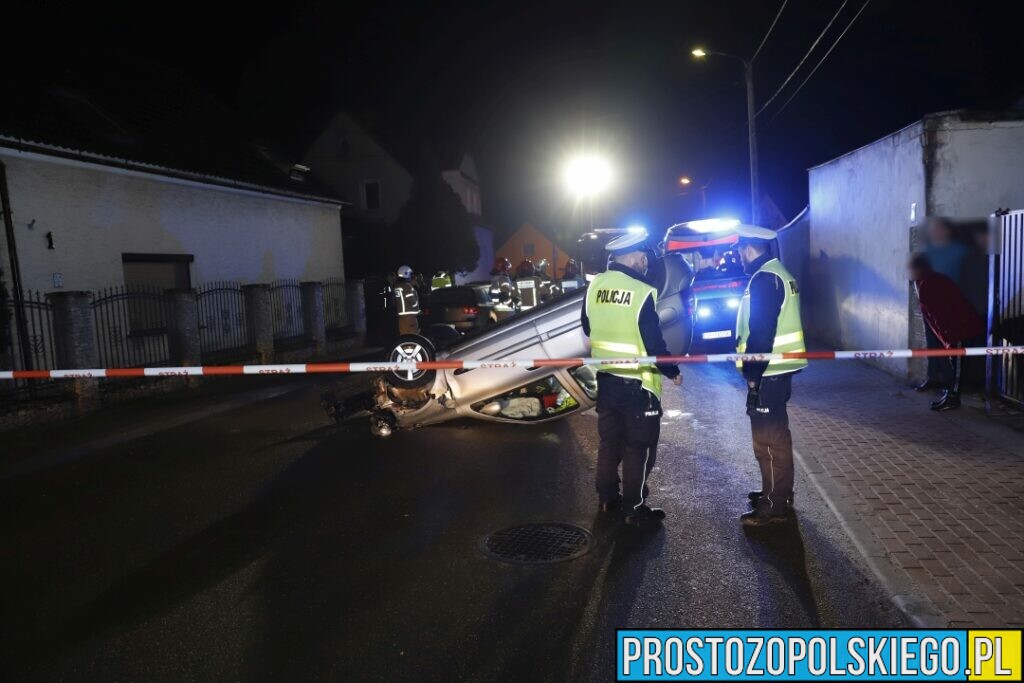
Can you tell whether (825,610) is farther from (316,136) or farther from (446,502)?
(316,136)

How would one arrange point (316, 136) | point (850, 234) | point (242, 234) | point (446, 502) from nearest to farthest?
point (446, 502), point (850, 234), point (242, 234), point (316, 136)

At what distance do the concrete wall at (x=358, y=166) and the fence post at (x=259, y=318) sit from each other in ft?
73.6

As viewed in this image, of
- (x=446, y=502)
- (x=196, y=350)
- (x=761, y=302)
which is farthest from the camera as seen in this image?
(x=196, y=350)

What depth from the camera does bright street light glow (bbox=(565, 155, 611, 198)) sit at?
34.8 metres

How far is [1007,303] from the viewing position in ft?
25.3

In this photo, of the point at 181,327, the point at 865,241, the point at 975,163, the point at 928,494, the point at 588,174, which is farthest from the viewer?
the point at 588,174

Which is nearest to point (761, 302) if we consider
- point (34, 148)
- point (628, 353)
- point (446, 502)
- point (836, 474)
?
point (628, 353)

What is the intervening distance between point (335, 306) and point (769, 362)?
56.4 ft

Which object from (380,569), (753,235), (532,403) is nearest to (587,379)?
(532,403)

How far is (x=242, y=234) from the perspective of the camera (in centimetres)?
1864

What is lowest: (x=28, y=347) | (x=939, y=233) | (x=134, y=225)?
(x=28, y=347)

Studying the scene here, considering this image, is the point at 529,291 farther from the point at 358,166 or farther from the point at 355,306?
the point at 358,166

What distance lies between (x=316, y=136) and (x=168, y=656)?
38.6 m

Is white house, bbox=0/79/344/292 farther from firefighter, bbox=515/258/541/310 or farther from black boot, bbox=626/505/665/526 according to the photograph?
black boot, bbox=626/505/665/526
